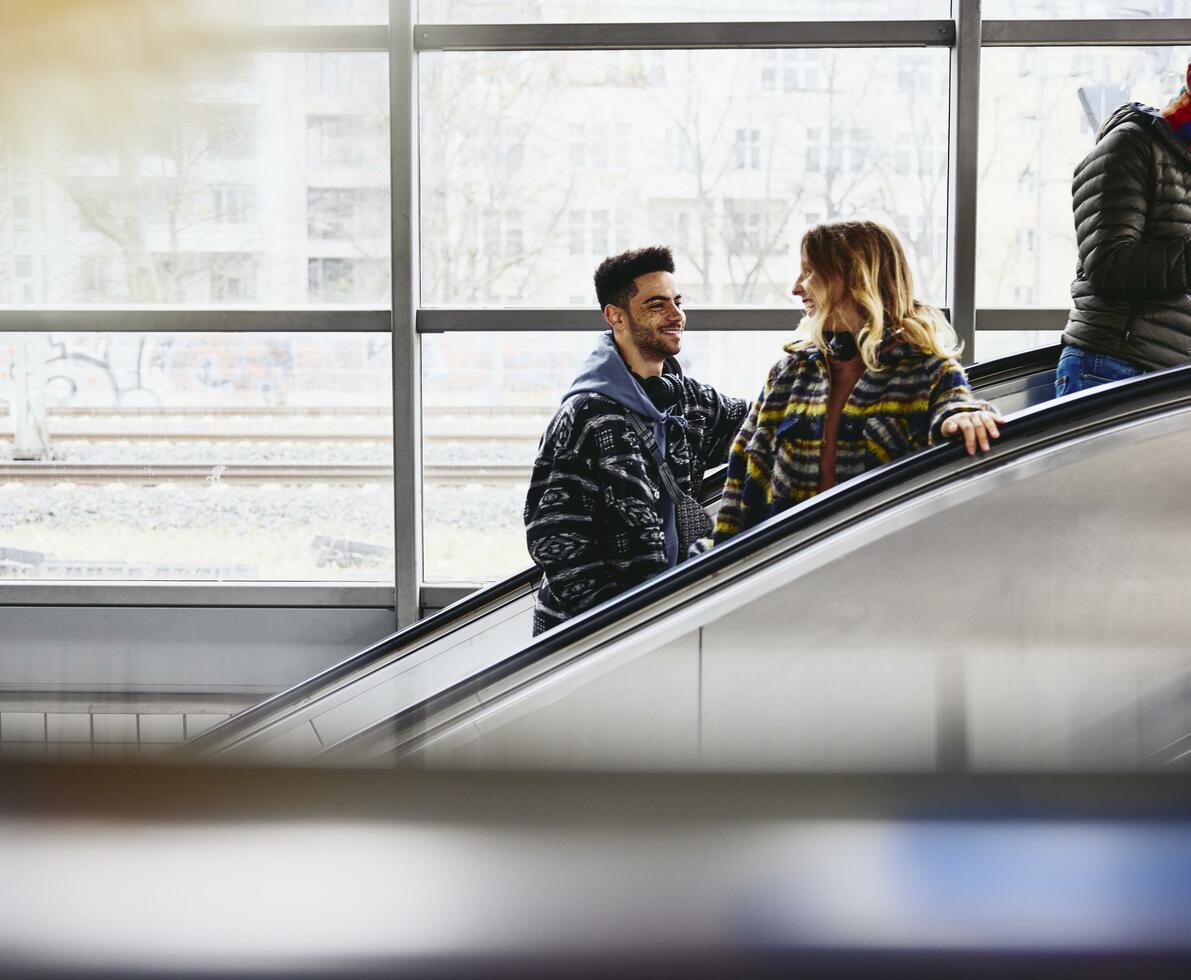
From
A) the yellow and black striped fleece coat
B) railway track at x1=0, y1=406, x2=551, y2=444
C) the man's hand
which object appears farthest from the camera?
railway track at x1=0, y1=406, x2=551, y2=444

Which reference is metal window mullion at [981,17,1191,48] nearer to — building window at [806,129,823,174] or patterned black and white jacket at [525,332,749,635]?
building window at [806,129,823,174]

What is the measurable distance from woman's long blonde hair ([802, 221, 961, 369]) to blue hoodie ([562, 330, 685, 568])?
573 millimetres

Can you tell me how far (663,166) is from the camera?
17.8 ft

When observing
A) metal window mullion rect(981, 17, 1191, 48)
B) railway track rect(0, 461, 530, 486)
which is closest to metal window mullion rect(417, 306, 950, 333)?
railway track rect(0, 461, 530, 486)

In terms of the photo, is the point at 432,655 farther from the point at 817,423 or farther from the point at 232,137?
the point at 232,137

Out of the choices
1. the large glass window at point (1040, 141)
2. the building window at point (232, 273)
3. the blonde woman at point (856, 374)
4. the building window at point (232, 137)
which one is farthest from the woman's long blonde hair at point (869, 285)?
the building window at point (232, 137)

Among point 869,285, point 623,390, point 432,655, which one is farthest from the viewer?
point 432,655

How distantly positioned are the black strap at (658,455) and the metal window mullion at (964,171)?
2482 mm

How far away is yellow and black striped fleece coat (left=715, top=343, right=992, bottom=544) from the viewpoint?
8.55 ft

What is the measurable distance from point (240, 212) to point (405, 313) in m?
0.94

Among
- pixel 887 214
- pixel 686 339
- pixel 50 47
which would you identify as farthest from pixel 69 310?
pixel 50 47

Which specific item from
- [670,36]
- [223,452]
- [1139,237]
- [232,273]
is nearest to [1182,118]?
[1139,237]

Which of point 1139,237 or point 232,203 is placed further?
point 232,203

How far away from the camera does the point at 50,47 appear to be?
1476 millimetres
